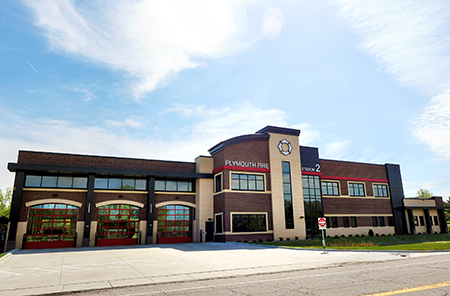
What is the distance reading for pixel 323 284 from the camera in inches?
404

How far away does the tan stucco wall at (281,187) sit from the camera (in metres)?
35.8

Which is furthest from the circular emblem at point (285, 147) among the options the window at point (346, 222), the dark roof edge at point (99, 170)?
the window at point (346, 222)

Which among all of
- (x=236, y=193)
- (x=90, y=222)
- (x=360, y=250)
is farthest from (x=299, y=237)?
(x=90, y=222)

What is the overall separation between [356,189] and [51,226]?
3817 cm

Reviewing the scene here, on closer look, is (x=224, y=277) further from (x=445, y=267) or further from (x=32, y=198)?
(x=32, y=198)

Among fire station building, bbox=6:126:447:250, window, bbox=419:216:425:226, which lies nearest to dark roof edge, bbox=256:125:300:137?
fire station building, bbox=6:126:447:250

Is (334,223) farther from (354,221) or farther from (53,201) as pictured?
A: (53,201)

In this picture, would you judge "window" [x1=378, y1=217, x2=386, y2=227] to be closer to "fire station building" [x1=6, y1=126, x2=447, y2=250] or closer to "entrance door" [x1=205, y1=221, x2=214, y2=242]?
"fire station building" [x1=6, y1=126, x2=447, y2=250]

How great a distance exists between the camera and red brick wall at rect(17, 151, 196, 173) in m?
30.8

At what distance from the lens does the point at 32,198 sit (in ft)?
98.4

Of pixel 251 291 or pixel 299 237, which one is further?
pixel 299 237

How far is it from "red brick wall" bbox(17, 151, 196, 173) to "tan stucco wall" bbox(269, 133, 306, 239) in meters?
9.65

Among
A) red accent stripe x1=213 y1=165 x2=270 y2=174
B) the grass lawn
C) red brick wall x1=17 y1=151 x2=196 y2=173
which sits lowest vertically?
the grass lawn

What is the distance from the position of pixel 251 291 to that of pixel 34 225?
27733mm
